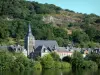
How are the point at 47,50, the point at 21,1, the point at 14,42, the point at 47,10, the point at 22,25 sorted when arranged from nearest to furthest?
the point at 47,50
the point at 14,42
the point at 22,25
the point at 21,1
the point at 47,10

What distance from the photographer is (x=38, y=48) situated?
106 meters

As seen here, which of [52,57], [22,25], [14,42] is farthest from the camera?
[22,25]

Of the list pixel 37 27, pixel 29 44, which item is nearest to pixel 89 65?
pixel 29 44

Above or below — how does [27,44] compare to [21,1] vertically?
below

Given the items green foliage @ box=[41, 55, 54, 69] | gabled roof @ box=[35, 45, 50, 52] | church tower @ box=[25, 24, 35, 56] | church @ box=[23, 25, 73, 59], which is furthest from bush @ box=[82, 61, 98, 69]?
church tower @ box=[25, 24, 35, 56]

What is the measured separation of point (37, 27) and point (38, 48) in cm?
3729

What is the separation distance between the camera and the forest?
130 meters

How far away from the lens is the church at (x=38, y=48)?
105m

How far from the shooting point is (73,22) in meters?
183

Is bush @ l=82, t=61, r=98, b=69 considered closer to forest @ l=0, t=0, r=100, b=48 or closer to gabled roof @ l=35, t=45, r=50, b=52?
Answer: gabled roof @ l=35, t=45, r=50, b=52

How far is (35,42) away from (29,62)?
31.5 meters

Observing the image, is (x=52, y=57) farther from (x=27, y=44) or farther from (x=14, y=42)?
(x=14, y=42)

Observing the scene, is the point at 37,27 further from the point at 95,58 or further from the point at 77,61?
the point at 77,61

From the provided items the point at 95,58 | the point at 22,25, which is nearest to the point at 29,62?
the point at 95,58
